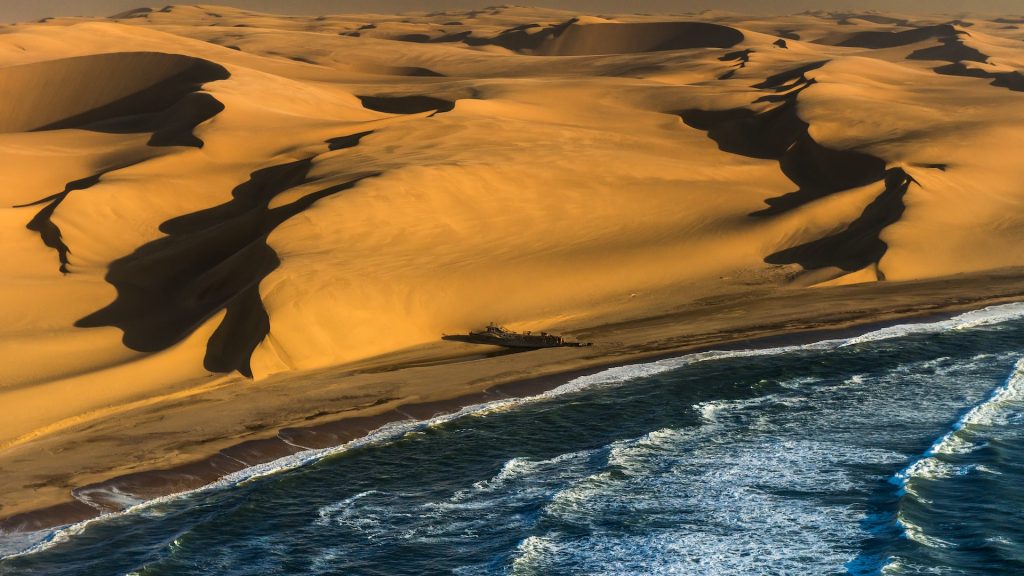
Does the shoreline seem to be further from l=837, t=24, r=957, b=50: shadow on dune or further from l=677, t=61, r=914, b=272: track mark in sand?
l=837, t=24, r=957, b=50: shadow on dune

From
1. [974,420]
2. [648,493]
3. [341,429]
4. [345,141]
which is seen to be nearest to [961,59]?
[345,141]

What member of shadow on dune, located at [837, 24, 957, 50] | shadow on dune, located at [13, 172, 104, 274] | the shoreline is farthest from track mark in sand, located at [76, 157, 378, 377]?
shadow on dune, located at [837, 24, 957, 50]

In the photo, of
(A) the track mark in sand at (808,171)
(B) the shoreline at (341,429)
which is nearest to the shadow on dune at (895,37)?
(A) the track mark in sand at (808,171)

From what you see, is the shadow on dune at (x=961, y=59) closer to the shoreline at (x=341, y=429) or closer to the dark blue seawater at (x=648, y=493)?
the shoreline at (x=341, y=429)

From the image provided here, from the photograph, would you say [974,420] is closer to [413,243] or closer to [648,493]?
[648,493]

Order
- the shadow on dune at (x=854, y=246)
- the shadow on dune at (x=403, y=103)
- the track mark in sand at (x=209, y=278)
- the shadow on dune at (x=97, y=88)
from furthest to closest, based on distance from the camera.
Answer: the shadow on dune at (x=97, y=88) < the shadow on dune at (x=403, y=103) < the shadow on dune at (x=854, y=246) < the track mark in sand at (x=209, y=278)
